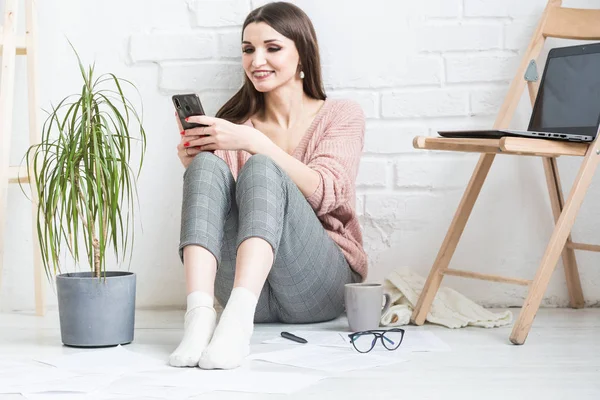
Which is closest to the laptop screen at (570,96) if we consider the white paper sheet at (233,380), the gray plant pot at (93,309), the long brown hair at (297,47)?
the long brown hair at (297,47)

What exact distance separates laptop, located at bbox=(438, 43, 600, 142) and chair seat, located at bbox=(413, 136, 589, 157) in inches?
1.0

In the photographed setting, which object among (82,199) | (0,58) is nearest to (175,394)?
(82,199)

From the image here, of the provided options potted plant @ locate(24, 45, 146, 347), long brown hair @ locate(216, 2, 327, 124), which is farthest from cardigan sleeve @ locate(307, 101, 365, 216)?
potted plant @ locate(24, 45, 146, 347)

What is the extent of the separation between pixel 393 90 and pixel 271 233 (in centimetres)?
87

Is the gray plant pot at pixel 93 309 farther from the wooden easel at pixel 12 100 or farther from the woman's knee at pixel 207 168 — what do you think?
the wooden easel at pixel 12 100

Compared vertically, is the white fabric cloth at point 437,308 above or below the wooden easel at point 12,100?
below

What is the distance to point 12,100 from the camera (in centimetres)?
248

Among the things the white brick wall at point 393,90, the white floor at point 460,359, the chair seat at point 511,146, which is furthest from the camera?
the white brick wall at point 393,90

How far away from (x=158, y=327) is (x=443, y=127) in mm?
1044

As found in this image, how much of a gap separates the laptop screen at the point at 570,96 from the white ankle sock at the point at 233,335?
99cm

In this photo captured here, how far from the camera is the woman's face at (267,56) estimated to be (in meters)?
2.31

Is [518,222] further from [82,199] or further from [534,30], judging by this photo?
[82,199]

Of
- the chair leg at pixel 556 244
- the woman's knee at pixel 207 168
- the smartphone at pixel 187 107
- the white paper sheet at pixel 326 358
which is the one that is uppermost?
the smartphone at pixel 187 107

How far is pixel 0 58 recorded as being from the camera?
8.39 ft
